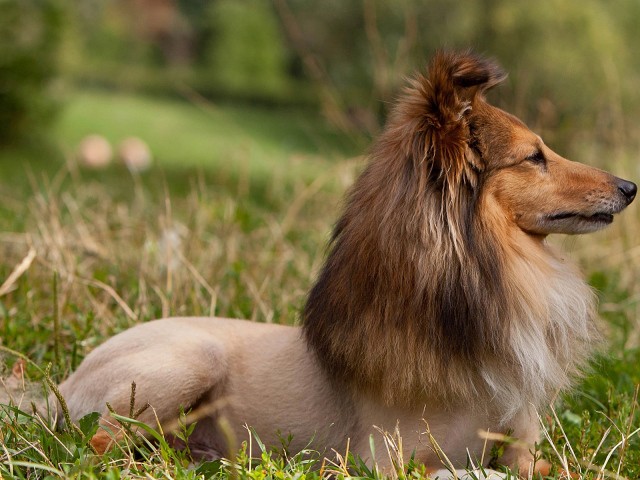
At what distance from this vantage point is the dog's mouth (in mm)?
3879

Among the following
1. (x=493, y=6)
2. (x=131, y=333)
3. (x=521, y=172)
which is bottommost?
(x=131, y=333)

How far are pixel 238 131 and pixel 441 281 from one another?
1756 centimetres

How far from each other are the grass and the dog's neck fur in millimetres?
325

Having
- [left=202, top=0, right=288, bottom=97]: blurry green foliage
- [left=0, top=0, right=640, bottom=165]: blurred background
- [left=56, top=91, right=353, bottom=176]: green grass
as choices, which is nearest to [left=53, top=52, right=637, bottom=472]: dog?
[left=0, top=0, right=640, bottom=165]: blurred background

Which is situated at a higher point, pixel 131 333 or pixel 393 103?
pixel 393 103

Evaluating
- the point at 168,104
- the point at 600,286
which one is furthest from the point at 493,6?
the point at 168,104

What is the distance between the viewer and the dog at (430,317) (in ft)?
12.0

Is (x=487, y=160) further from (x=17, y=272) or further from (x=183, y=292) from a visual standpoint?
(x=17, y=272)

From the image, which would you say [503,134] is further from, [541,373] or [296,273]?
[296,273]

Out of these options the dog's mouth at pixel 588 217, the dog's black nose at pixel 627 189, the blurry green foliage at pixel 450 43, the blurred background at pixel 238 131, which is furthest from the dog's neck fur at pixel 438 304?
the blurry green foliage at pixel 450 43

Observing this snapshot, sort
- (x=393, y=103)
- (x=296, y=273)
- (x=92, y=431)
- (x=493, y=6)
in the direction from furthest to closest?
(x=493, y=6) < (x=296, y=273) < (x=393, y=103) < (x=92, y=431)

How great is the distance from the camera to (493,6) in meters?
15.3

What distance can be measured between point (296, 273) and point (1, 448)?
3207 mm

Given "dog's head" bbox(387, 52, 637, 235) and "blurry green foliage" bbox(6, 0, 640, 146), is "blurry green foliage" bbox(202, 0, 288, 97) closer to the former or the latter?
"blurry green foliage" bbox(6, 0, 640, 146)
